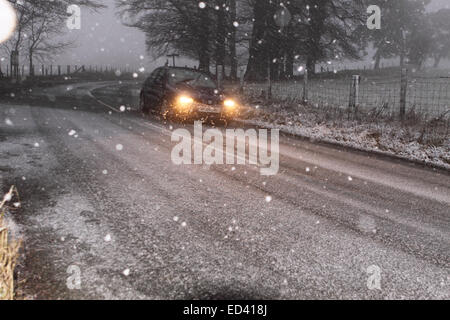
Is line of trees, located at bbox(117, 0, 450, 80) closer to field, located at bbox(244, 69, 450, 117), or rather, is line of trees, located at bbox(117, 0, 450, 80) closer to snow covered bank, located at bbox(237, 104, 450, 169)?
field, located at bbox(244, 69, 450, 117)

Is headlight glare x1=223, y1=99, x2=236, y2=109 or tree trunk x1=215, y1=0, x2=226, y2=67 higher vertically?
tree trunk x1=215, y1=0, x2=226, y2=67

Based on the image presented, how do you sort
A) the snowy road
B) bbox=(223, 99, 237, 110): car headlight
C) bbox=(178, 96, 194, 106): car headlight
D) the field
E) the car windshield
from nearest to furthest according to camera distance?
the snowy road → bbox=(178, 96, 194, 106): car headlight → bbox=(223, 99, 237, 110): car headlight → the car windshield → the field

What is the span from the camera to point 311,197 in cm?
527

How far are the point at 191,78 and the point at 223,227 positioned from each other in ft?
30.5

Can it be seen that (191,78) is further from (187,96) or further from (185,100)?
(185,100)

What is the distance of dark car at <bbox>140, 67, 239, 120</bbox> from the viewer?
38.5 ft

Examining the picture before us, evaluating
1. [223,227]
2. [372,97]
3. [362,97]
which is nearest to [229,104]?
[362,97]

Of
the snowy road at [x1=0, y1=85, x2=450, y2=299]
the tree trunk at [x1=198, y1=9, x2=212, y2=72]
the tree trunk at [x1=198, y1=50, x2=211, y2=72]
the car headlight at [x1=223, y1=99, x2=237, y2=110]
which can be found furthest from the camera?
the tree trunk at [x1=198, y1=50, x2=211, y2=72]

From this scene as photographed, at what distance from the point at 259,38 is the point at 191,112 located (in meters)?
18.0

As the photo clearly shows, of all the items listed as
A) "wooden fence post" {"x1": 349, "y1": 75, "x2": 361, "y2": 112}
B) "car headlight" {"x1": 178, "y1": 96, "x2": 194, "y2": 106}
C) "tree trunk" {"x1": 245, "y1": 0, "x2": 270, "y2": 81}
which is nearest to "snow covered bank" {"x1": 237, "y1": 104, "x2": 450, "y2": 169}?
"wooden fence post" {"x1": 349, "y1": 75, "x2": 361, "y2": 112}

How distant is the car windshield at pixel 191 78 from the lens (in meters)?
12.5

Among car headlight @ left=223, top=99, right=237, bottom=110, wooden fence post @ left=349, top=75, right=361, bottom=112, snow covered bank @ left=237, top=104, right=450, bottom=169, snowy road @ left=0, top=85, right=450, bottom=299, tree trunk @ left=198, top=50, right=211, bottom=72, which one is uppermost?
tree trunk @ left=198, top=50, right=211, bottom=72

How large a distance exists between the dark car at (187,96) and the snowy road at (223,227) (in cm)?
448
